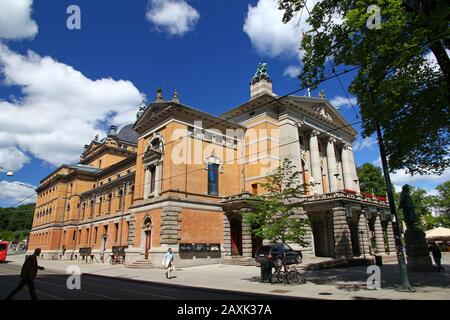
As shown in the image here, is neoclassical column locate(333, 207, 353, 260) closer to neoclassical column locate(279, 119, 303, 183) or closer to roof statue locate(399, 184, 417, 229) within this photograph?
neoclassical column locate(279, 119, 303, 183)

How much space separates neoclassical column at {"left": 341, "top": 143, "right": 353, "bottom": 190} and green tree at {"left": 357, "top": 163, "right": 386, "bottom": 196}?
45.1 ft

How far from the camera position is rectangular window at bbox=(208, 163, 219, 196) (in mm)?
30712

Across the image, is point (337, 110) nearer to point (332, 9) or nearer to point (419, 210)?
point (332, 9)

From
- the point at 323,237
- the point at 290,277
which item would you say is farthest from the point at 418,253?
the point at 323,237

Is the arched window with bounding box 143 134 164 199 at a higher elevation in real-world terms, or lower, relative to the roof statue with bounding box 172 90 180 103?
lower

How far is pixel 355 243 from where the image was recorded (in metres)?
32.1

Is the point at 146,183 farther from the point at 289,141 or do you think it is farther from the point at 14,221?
the point at 14,221

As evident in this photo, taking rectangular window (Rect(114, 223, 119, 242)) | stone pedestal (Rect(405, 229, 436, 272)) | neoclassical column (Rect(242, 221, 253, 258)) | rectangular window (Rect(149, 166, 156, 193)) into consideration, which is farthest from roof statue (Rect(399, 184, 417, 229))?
rectangular window (Rect(114, 223, 119, 242))

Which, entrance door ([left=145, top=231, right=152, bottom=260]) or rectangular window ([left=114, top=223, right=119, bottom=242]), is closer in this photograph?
entrance door ([left=145, top=231, right=152, bottom=260])

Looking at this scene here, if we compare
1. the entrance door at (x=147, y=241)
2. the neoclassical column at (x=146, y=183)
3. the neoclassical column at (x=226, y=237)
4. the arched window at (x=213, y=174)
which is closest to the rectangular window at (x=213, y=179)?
the arched window at (x=213, y=174)

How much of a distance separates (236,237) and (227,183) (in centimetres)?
564

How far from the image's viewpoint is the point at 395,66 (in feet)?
41.0

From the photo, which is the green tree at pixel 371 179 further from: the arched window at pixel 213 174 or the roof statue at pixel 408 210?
the roof statue at pixel 408 210

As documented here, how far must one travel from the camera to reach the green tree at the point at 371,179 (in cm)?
5327
